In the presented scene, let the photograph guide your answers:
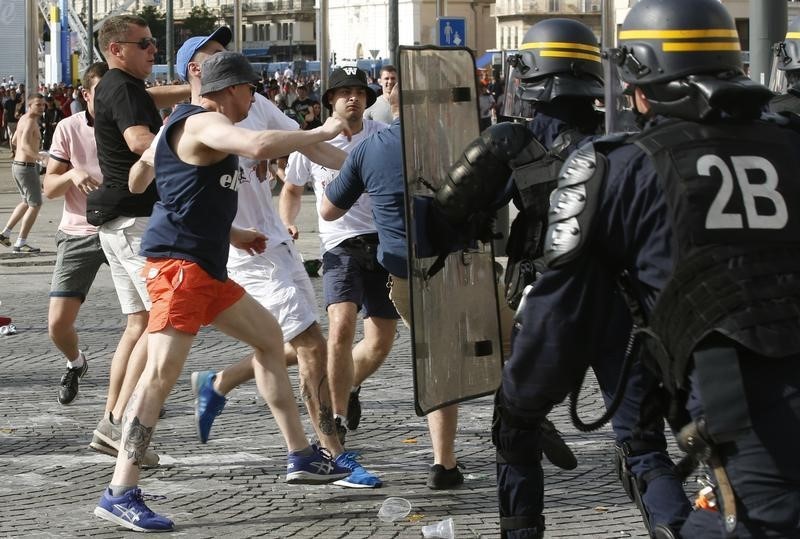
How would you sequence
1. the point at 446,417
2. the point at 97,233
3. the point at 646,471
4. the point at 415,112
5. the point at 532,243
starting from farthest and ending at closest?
the point at 97,233 → the point at 446,417 → the point at 415,112 → the point at 532,243 → the point at 646,471

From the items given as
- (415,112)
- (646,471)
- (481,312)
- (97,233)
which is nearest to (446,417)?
(481,312)

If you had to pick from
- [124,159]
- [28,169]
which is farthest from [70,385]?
[28,169]

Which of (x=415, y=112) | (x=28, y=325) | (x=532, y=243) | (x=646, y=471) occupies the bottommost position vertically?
(x=28, y=325)

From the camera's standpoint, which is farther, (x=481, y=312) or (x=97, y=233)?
(x=97, y=233)

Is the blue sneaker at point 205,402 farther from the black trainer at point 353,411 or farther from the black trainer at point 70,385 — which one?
the black trainer at point 70,385

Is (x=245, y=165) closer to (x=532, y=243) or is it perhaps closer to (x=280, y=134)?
(x=280, y=134)

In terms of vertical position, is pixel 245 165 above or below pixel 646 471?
above

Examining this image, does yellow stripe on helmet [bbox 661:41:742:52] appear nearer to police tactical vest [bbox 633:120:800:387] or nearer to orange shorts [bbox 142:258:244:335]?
police tactical vest [bbox 633:120:800:387]

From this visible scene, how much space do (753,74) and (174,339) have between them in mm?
5252

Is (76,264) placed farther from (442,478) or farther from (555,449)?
(555,449)

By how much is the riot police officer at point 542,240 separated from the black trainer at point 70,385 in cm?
335

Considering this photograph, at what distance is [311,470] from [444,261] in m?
1.34

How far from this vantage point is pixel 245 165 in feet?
22.2

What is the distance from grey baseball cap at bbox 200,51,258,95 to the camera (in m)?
5.73
